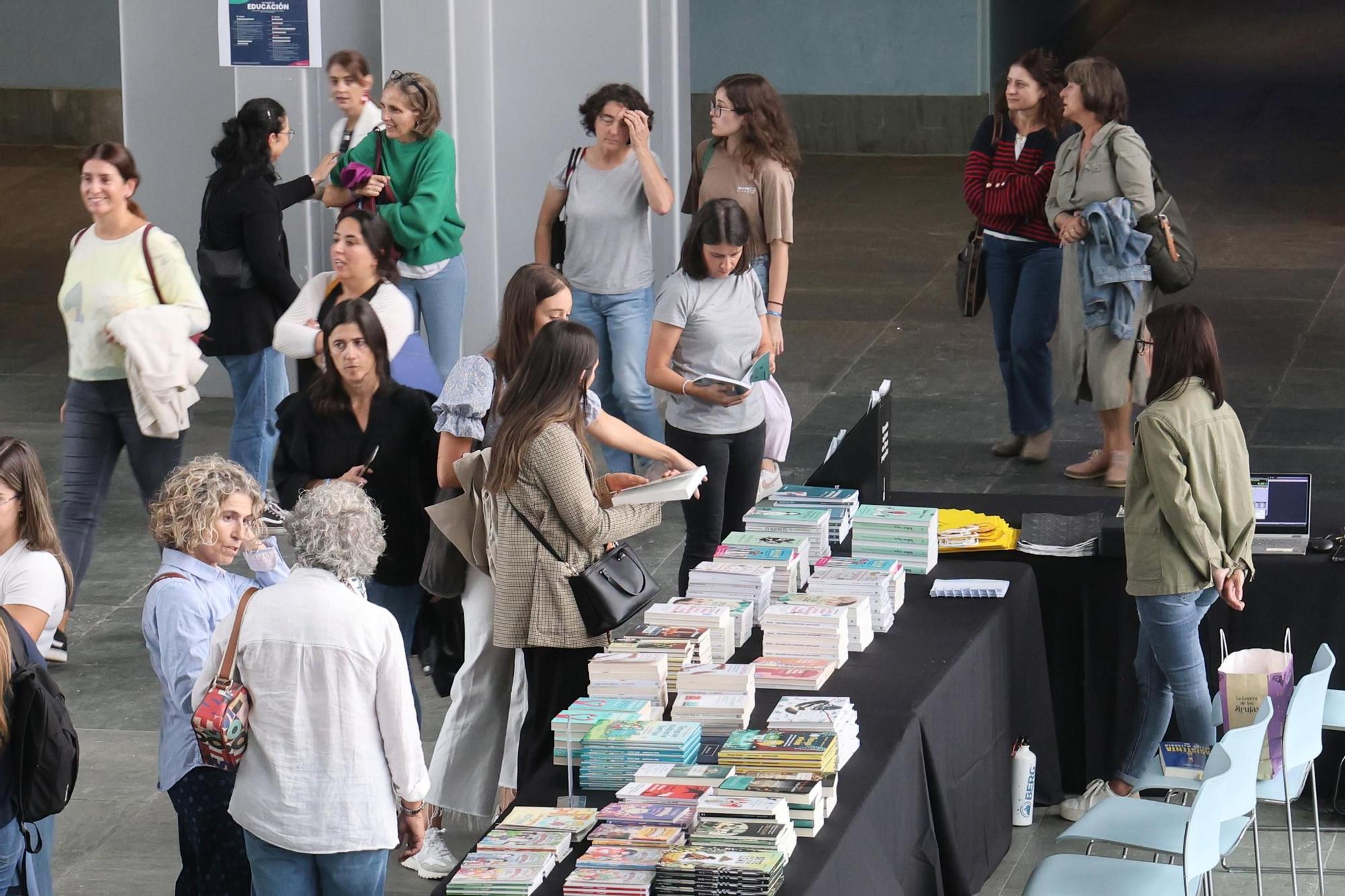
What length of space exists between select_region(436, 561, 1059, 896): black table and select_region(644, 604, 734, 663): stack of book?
0.13 metres

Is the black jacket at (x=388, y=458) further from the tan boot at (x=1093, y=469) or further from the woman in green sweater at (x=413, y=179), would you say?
the tan boot at (x=1093, y=469)

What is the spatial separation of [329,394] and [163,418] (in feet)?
5.36

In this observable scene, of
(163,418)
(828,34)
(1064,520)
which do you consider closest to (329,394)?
(163,418)

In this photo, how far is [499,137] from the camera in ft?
33.3

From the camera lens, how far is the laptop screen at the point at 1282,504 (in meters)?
6.03

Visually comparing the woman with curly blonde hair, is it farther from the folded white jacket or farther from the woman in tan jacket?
the folded white jacket

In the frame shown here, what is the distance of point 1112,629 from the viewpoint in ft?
20.3

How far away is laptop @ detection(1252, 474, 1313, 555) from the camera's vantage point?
601 centimetres

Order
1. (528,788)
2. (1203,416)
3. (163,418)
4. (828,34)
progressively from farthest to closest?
(828,34) → (163,418) → (1203,416) → (528,788)

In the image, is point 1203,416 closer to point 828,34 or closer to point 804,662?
point 804,662

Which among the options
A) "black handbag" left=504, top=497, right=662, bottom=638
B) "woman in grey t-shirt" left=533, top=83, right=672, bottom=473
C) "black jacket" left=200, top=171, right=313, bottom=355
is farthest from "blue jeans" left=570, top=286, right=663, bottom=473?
"black handbag" left=504, top=497, right=662, bottom=638

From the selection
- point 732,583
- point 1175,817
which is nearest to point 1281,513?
point 1175,817

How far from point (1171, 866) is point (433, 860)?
7.01 ft

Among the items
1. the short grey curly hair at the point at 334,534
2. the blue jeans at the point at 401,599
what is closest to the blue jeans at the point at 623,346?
the blue jeans at the point at 401,599
